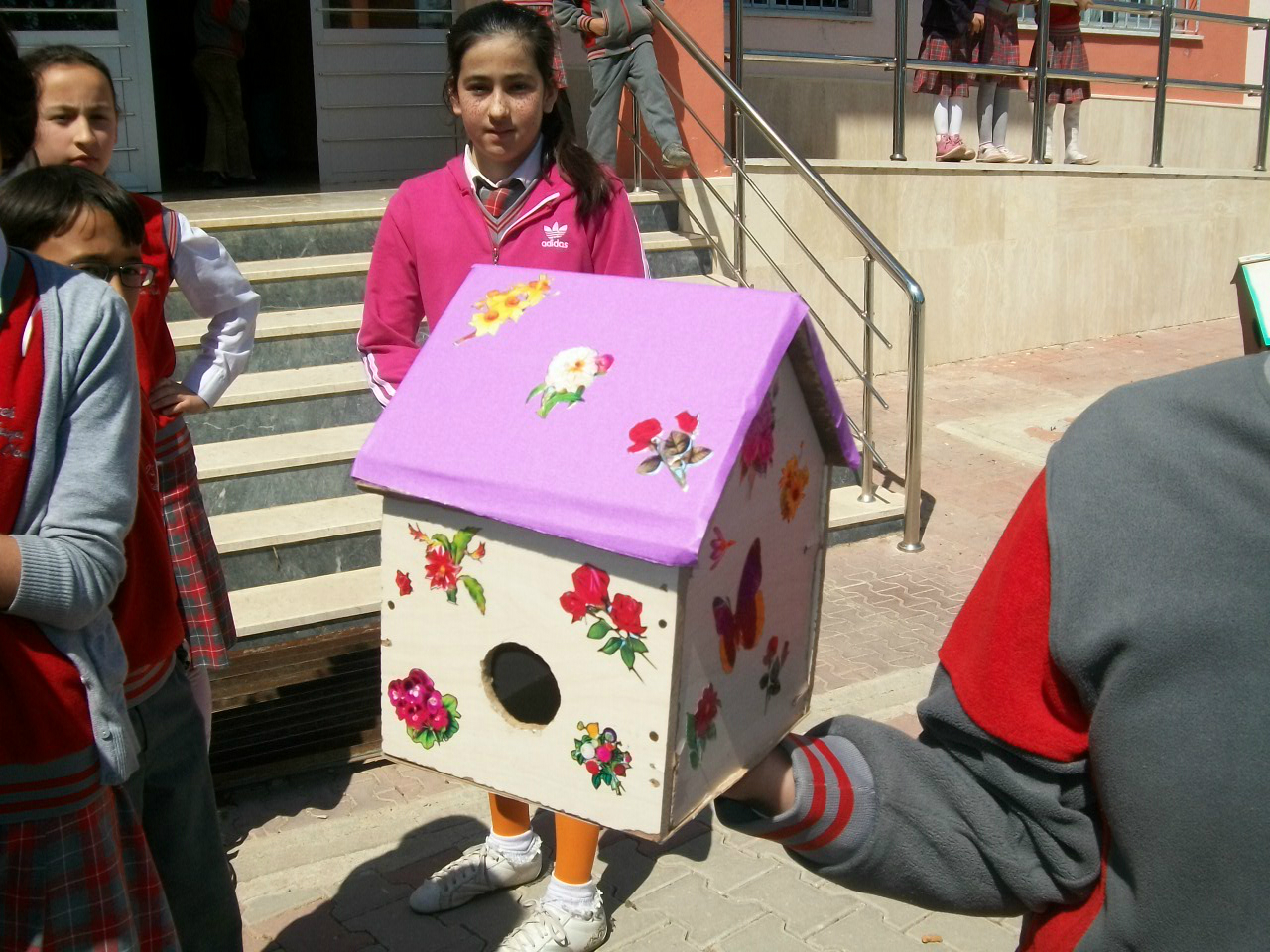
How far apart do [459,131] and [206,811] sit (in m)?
6.68

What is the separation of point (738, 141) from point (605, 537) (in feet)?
19.4

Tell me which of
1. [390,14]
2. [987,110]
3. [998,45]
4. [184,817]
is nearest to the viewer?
[184,817]

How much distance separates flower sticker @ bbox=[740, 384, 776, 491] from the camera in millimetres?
1464

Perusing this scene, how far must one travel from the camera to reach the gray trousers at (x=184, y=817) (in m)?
2.03

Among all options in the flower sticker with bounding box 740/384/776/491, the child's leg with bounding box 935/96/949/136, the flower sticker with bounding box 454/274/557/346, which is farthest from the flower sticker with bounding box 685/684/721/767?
the child's leg with bounding box 935/96/949/136

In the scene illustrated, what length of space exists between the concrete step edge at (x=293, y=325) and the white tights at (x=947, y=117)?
5.19 meters

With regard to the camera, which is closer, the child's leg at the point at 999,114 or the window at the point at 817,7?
the child's leg at the point at 999,114

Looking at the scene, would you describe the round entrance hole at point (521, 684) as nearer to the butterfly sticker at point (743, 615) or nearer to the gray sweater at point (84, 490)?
the butterfly sticker at point (743, 615)

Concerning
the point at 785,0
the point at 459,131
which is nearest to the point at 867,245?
the point at 459,131

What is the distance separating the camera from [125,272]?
2.31m

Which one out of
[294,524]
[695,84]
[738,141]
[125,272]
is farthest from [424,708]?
[695,84]

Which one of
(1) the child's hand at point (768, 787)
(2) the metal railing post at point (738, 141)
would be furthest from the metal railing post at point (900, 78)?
(1) the child's hand at point (768, 787)

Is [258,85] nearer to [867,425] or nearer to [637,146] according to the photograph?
[637,146]

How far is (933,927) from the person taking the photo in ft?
9.90
